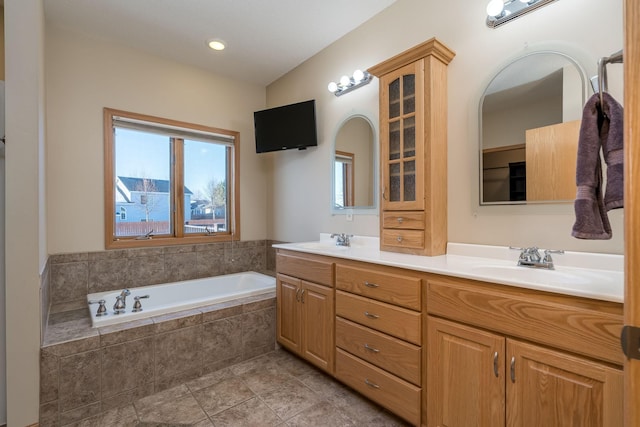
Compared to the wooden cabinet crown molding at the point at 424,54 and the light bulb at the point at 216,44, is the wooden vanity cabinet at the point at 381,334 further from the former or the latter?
the light bulb at the point at 216,44

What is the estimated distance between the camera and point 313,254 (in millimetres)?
2217

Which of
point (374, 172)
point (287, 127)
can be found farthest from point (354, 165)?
point (287, 127)

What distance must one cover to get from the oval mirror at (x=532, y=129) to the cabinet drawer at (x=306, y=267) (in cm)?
112

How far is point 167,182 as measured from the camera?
3135mm

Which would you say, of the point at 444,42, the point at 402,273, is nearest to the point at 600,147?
the point at 402,273

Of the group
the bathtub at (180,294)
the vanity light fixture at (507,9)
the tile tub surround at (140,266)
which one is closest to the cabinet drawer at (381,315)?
the bathtub at (180,294)

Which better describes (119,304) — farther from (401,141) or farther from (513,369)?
(513,369)

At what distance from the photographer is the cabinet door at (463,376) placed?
126 centimetres

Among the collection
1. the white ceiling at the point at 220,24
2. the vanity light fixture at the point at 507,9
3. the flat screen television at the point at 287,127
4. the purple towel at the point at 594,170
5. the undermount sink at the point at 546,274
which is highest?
the white ceiling at the point at 220,24

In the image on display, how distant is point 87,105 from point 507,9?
3282 mm

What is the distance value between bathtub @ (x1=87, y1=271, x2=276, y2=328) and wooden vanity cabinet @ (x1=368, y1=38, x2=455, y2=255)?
1.44 m

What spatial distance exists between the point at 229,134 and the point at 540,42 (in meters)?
2.94

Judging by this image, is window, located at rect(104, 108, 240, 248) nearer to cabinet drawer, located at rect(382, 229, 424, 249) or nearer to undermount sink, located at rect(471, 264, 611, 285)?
cabinet drawer, located at rect(382, 229, 424, 249)

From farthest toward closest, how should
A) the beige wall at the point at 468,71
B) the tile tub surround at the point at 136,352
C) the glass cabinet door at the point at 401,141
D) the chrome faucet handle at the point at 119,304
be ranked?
the chrome faucet handle at the point at 119,304, the glass cabinet door at the point at 401,141, the tile tub surround at the point at 136,352, the beige wall at the point at 468,71
